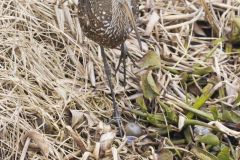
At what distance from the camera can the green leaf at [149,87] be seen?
342cm

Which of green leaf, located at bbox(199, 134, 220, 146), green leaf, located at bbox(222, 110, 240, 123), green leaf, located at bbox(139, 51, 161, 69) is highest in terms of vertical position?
green leaf, located at bbox(139, 51, 161, 69)

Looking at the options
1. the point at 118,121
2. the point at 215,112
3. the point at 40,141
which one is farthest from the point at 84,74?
the point at 215,112

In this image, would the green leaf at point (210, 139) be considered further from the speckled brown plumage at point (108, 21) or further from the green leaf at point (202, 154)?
the speckled brown plumage at point (108, 21)

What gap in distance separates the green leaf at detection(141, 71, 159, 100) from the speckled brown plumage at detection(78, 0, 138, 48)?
9.4 inches

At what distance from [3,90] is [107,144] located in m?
0.55

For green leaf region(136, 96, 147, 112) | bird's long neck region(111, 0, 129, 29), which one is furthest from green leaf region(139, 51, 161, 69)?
bird's long neck region(111, 0, 129, 29)

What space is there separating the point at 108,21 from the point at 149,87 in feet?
1.26

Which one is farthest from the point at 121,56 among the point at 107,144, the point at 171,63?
the point at 107,144

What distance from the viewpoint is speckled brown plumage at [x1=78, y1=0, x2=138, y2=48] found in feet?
10.8

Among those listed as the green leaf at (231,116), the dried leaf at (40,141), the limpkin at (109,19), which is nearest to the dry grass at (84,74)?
the dried leaf at (40,141)

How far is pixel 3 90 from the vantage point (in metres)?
3.30

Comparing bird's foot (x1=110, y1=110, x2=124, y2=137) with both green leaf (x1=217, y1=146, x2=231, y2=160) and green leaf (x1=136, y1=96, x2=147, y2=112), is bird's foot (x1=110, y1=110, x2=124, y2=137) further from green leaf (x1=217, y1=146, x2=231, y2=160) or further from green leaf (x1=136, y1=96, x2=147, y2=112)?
green leaf (x1=217, y1=146, x2=231, y2=160)

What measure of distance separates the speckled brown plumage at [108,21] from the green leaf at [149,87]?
0.24 metres

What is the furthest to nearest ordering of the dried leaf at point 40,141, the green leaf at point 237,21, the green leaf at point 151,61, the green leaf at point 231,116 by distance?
the green leaf at point 237,21
the green leaf at point 151,61
the green leaf at point 231,116
the dried leaf at point 40,141
